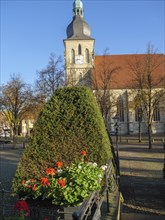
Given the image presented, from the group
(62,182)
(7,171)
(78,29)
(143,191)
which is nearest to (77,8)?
(78,29)

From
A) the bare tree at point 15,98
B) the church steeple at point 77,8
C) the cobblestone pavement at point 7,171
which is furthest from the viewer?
the church steeple at point 77,8

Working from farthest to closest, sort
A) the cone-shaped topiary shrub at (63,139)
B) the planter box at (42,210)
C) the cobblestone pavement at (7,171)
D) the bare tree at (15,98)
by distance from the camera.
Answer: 1. the bare tree at (15,98)
2. the cobblestone pavement at (7,171)
3. the cone-shaped topiary shrub at (63,139)
4. the planter box at (42,210)

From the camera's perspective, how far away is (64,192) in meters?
4.98

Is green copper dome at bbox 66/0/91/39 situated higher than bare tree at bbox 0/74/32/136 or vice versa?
green copper dome at bbox 66/0/91/39

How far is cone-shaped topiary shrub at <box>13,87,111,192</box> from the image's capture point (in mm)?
6789

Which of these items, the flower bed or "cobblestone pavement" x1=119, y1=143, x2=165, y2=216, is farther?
"cobblestone pavement" x1=119, y1=143, x2=165, y2=216

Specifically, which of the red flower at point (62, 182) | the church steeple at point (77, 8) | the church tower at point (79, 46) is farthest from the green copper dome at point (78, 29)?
the red flower at point (62, 182)

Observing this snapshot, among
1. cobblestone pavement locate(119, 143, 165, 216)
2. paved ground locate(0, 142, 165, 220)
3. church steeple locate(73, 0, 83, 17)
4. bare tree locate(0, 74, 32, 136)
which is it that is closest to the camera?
paved ground locate(0, 142, 165, 220)

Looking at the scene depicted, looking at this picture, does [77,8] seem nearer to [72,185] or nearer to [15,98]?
[15,98]

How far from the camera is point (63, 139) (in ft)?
22.6

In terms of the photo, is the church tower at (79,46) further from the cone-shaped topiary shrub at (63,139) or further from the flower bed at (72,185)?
the flower bed at (72,185)

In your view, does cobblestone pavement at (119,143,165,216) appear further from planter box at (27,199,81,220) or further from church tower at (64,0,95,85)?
church tower at (64,0,95,85)

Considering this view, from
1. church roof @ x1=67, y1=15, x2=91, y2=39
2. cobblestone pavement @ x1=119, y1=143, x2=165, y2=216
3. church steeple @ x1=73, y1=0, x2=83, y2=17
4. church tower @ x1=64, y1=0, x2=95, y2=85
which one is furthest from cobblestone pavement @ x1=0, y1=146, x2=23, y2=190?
church steeple @ x1=73, y1=0, x2=83, y2=17

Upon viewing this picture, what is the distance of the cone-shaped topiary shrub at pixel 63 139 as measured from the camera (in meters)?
6.79
